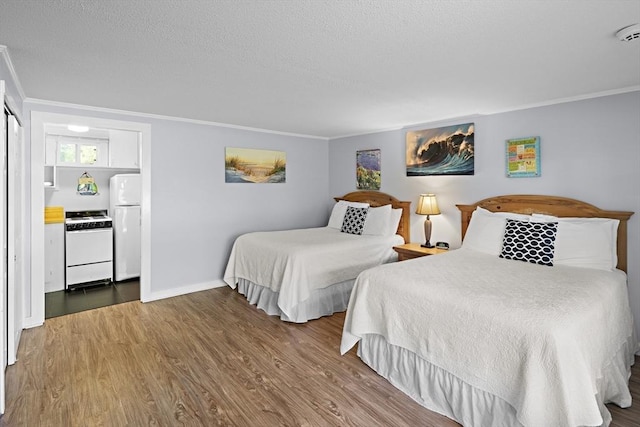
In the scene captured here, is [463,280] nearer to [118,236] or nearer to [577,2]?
[577,2]

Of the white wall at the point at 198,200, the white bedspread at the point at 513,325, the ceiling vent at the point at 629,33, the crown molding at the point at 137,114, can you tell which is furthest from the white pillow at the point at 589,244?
the crown molding at the point at 137,114

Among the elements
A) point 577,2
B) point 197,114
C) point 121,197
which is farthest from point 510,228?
point 121,197

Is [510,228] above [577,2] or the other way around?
the other way around

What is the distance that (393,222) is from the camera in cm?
464

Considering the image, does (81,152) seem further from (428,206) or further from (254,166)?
(428,206)

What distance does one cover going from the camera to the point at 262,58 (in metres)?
2.29

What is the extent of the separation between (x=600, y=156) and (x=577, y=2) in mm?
2105

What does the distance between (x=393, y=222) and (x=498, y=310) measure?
109 inches

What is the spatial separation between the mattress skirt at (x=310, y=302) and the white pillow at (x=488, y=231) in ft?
4.58

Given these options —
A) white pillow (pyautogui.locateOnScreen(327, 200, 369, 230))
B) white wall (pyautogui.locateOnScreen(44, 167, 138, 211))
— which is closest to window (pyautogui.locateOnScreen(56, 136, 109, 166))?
white wall (pyautogui.locateOnScreen(44, 167, 138, 211))

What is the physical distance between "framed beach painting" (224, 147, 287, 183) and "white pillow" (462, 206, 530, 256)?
2884mm

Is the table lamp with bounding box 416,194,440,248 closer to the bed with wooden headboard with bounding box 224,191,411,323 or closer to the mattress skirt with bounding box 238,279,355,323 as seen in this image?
the bed with wooden headboard with bounding box 224,191,411,323

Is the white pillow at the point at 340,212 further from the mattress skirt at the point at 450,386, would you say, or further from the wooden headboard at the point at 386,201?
the mattress skirt at the point at 450,386

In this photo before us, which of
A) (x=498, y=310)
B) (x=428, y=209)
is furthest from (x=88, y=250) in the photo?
(x=498, y=310)
